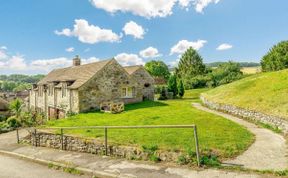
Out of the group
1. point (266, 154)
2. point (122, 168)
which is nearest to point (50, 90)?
point (122, 168)

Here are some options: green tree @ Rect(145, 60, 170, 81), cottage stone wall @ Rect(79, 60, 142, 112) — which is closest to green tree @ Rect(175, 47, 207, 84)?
green tree @ Rect(145, 60, 170, 81)

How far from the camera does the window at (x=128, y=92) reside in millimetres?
33906

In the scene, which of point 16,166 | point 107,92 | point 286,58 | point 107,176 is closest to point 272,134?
point 107,176

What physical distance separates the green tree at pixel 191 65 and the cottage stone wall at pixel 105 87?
177 feet

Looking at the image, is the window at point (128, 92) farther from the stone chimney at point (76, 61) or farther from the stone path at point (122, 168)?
the stone path at point (122, 168)

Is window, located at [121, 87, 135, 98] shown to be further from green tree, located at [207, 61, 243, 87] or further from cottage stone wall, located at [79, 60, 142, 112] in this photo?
green tree, located at [207, 61, 243, 87]

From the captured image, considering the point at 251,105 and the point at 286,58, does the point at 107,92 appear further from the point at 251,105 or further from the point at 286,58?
the point at 286,58

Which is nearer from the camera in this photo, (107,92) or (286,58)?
(107,92)

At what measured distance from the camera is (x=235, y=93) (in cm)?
2698

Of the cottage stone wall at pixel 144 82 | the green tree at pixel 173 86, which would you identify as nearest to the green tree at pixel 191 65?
the green tree at pixel 173 86

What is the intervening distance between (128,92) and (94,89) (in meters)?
5.78

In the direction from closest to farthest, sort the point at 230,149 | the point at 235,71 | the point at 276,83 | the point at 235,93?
the point at 230,149
the point at 276,83
the point at 235,93
the point at 235,71

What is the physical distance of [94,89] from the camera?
29859 millimetres

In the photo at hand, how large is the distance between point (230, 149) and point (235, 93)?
A: 17.4 meters
